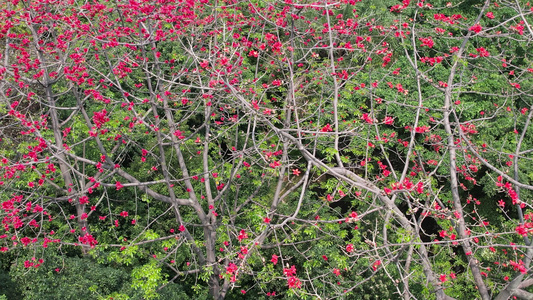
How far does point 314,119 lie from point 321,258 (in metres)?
2.15

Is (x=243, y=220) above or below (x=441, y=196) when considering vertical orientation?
below

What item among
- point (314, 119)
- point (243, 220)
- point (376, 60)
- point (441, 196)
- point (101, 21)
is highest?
point (101, 21)

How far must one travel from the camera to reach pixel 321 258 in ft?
17.5

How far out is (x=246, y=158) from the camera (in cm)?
629

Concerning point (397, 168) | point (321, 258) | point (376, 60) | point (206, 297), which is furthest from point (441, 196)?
point (206, 297)

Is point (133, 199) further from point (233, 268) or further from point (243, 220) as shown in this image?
point (233, 268)

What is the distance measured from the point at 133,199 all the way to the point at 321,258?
10.5ft

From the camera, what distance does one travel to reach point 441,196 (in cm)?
617

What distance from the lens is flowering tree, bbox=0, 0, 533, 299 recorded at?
453cm

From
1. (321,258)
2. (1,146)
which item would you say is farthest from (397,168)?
(1,146)

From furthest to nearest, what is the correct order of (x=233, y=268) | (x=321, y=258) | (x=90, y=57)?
1. (x=90, y=57)
2. (x=321, y=258)
3. (x=233, y=268)

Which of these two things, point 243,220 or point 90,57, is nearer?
point 243,220

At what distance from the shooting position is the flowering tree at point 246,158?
4531 millimetres

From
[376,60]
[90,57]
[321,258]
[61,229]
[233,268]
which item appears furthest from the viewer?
[376,60]
